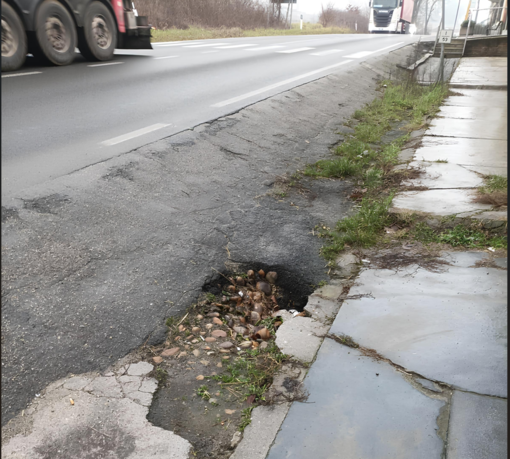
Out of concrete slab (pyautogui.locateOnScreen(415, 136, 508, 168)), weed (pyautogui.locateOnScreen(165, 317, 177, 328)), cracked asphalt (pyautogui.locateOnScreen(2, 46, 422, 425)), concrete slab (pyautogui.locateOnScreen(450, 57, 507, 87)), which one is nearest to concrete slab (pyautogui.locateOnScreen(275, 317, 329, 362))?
cracked asphalt (pyautogui.locateOnScreen(2, 46, 422, 425))

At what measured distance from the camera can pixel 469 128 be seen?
7375 millimetres

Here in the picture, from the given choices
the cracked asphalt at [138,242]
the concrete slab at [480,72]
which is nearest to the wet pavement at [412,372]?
the cracked asphalt at [138,242]

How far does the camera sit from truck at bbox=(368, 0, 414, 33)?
33625 millimetres

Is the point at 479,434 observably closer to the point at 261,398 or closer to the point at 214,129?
the point at 261,398

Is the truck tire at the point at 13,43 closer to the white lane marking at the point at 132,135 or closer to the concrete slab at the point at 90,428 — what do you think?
the white lane marking at the point at 132,135

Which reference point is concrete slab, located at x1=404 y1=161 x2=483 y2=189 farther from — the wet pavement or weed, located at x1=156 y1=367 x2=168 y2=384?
weed, located at x1=156 y1=367 x2=168 y2=384

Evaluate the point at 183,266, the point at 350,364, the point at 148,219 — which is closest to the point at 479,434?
the point at 350,364

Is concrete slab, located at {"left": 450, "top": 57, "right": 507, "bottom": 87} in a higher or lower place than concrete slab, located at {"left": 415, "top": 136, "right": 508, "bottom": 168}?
higher

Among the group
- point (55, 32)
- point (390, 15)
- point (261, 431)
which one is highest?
point (390, 15)

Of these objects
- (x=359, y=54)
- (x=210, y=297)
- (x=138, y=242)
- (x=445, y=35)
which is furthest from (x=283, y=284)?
(x=359, y=54)

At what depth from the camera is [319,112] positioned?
795 cm

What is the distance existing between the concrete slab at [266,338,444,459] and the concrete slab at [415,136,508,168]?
3985 millimetres

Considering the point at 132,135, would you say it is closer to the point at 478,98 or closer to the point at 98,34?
the point at 98,34

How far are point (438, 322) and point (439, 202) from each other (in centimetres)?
197
